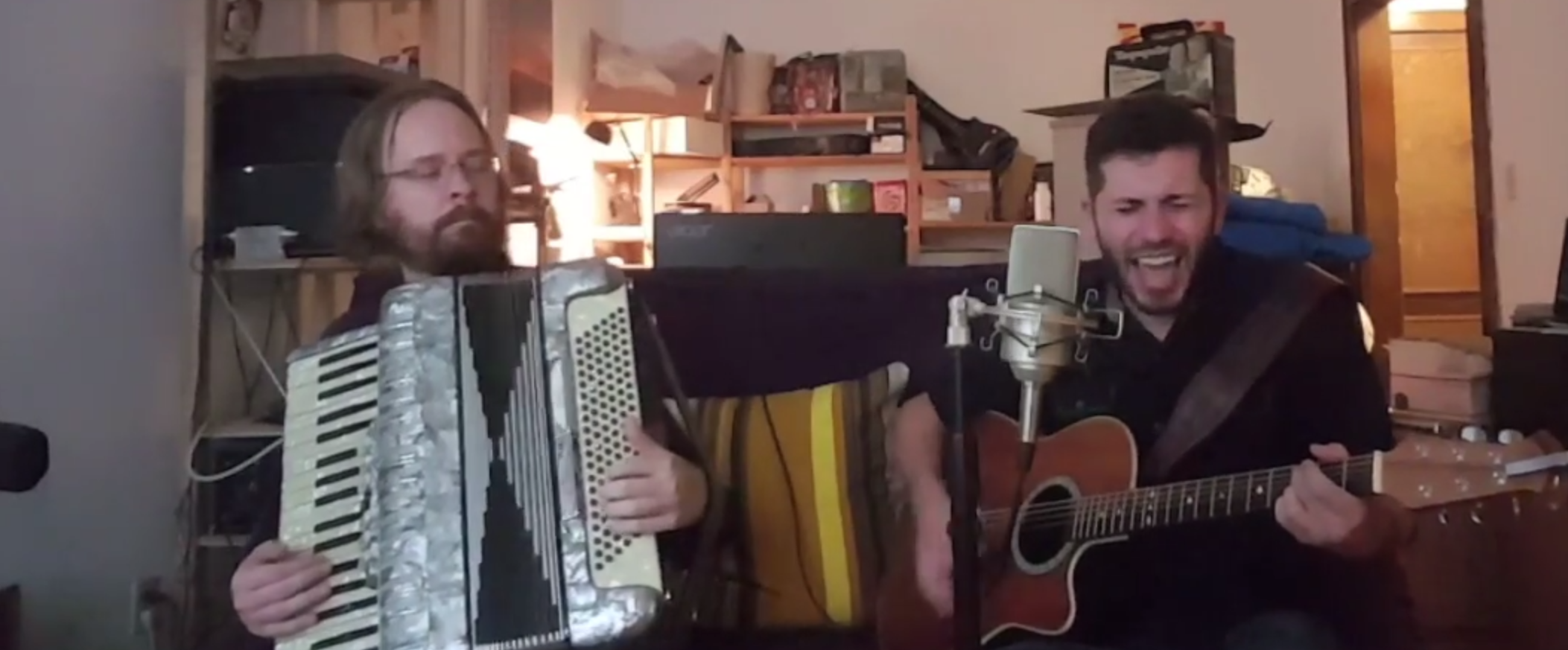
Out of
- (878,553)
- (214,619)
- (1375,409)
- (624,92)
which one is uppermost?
(624,92)

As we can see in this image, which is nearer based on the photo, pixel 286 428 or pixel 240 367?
pixel 286 428

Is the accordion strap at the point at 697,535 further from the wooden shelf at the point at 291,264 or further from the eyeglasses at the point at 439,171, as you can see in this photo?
the wooden shelf at the point at 291,264

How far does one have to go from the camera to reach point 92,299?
2.25 metres

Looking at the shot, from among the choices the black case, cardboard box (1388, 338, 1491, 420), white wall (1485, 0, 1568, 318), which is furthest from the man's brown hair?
white wall (1485, 0, 1568, 318)

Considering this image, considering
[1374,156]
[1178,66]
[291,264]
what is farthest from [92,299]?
[1374,156]

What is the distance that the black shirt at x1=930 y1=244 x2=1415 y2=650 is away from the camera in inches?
59.2

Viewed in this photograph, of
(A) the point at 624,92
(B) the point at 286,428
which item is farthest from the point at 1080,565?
(A) the point at 624,92

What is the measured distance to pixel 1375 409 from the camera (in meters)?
1.52

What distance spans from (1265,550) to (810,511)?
56 centimetres

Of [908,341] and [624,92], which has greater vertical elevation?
[624,92]

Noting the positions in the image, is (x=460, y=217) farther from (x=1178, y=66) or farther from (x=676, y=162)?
(x=676, y=162)

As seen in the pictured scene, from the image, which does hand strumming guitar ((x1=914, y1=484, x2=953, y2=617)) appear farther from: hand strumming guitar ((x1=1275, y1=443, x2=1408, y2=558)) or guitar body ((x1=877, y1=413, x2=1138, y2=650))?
hand strumming guitar ((x1=1275, y1=443, x2=1408, y2=558))

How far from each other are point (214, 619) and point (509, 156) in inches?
61.7

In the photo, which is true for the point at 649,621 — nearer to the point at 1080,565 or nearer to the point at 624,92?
the point at 1080,565
